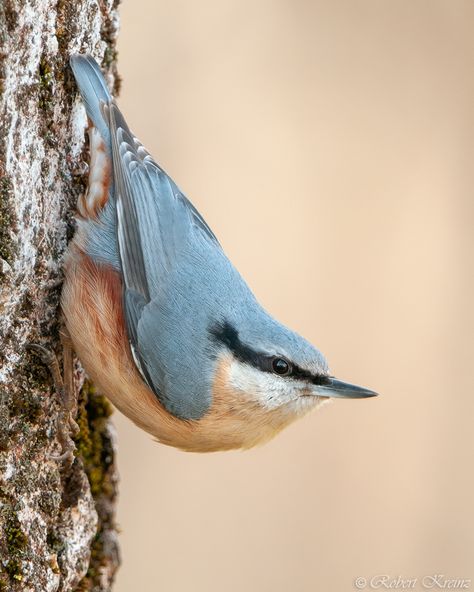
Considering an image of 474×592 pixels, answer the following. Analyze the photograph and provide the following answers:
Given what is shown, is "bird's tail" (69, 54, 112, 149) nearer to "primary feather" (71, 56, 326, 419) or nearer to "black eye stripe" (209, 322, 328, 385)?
"primary feather" (71, 56, 326, 419)

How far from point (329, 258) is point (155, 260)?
1.81 m

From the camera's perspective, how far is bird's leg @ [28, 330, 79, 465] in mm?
2668

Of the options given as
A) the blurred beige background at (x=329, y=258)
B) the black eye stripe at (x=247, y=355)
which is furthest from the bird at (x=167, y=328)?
the blurred beige background at (x=329, y=258)

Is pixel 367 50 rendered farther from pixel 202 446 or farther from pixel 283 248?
pixel 202 446

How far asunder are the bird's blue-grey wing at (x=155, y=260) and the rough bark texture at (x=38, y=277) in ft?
0.55

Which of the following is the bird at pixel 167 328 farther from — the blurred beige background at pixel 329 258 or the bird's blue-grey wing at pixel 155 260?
the blurred beige background at pixel 329 258

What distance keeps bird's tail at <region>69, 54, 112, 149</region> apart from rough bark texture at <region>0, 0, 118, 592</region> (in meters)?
0.04

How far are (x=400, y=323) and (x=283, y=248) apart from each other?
758 mm

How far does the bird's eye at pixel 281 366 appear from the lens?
2.79 metres

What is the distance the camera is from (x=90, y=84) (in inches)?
108

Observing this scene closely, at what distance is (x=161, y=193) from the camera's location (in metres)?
3.03

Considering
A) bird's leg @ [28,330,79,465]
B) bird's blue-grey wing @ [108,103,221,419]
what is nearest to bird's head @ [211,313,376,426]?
bird's blue-grey wing @ [108,103,221,419]

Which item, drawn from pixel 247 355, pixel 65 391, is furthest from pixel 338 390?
pixel 65 391

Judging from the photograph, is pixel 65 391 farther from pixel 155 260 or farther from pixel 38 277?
pixel 155 260
